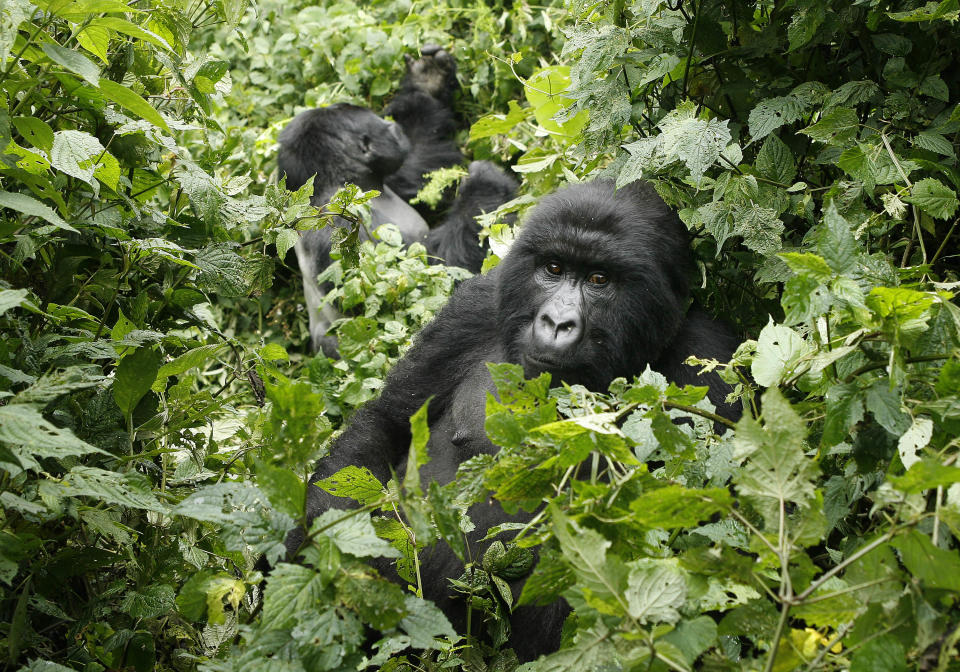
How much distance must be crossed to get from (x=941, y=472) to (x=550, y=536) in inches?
24.7

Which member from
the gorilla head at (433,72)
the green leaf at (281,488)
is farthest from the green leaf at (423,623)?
the gorilla head at (433,72)

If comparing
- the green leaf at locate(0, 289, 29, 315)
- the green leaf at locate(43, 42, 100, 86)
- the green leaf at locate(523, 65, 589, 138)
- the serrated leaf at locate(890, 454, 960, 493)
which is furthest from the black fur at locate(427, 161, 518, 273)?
the serrated leaf at locate(890, 454, 960, 493)

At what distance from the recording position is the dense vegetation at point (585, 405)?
1381 millimetres

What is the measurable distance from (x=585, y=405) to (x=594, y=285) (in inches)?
51.1

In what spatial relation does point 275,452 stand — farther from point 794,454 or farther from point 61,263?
point 61,263

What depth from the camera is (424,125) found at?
6438 mm

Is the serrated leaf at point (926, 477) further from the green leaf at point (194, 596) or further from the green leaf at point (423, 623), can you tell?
the green leaf at point (194, 596)

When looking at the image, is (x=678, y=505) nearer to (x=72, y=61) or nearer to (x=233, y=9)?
(x=72, y=61)

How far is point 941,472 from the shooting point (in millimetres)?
1203

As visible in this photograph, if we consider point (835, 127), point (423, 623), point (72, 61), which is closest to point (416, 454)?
point (423, 623)

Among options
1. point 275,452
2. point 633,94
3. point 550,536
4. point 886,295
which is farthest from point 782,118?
point 275,452

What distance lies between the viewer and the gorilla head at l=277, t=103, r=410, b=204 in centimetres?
570

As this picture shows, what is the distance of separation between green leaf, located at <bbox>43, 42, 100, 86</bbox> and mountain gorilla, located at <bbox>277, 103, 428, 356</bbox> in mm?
3733

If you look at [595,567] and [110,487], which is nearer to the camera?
[595,567]
